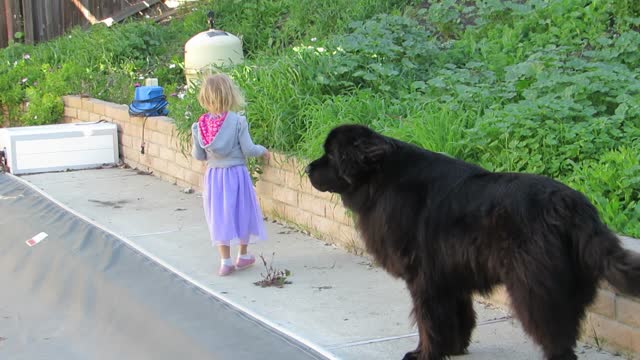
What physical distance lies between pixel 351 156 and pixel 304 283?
6.25 feet

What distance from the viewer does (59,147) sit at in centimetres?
1062

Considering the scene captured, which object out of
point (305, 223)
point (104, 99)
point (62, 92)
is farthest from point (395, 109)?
point (62, 92)

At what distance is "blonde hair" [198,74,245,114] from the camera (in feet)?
20.7

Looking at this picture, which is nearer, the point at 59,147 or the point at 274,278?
the point at 274,278

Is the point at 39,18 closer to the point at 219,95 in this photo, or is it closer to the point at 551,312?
the point at 219,95

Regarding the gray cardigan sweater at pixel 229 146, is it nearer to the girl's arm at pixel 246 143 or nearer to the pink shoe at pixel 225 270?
the girl's arm at pixel 246 143

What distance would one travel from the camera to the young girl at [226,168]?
251 inches

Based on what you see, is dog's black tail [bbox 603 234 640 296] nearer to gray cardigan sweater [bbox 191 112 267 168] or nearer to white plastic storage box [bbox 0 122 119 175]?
gray cardigan sweater [bbox 191 112 267 168]

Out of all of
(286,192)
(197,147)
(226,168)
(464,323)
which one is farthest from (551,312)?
(286,192)

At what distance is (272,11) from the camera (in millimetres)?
12797

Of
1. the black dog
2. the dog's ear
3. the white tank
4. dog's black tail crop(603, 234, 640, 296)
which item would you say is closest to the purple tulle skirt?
the black dog

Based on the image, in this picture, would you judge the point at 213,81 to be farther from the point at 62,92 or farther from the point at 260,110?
the point at 62,92

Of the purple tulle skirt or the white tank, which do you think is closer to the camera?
the purple tulle skirt

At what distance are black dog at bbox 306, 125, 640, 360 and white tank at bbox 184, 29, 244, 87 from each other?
242 inches
